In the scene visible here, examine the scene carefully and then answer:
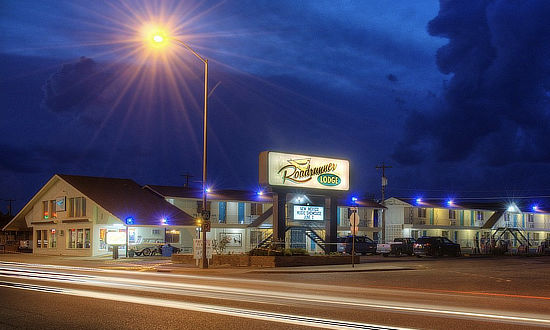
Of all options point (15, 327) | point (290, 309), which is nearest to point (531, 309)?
point (290, 309)

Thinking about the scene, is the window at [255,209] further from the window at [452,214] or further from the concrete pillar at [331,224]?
the window at [452,214]

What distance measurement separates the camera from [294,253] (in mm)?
34094

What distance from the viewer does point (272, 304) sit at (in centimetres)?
1483

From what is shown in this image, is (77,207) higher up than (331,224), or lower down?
higher up

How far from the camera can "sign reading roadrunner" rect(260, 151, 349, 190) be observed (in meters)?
36.7

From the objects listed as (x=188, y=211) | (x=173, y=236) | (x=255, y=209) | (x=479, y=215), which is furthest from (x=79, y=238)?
(x=479, y=215)

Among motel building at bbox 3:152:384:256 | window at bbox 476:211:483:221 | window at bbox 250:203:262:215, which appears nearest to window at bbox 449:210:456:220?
window at bbox 476:211:483:221

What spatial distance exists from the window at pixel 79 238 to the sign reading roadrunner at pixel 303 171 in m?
20.8

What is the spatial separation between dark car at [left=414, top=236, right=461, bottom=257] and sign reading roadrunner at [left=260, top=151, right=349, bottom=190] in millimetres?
12537

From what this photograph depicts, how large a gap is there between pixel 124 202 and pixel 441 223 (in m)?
41.8

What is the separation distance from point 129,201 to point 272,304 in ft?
128

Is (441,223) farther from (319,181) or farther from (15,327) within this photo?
(15,327)

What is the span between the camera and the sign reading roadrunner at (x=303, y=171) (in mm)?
36656

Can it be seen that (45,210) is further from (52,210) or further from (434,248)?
(434,248)
